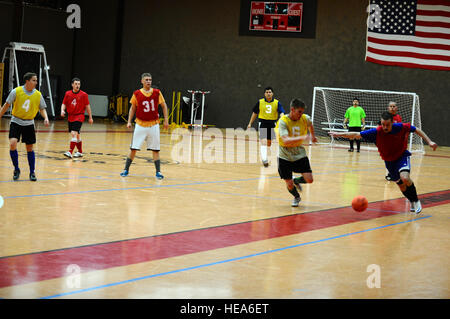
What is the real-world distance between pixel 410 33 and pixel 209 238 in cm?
2352

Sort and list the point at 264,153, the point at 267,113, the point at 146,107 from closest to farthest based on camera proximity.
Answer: the point at 146,107
the point at 264,153
the point at 267,113

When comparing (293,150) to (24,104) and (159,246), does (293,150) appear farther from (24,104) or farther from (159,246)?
(24,104)

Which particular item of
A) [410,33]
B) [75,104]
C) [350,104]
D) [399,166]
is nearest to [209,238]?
[399,166]

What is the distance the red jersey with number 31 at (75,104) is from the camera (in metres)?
16.0

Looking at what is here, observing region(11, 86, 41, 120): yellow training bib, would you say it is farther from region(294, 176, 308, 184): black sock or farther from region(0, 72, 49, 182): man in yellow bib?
region(294, 176, 308, 184): black sock

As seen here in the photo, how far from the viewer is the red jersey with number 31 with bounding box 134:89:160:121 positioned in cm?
1266

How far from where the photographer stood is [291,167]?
409 inches

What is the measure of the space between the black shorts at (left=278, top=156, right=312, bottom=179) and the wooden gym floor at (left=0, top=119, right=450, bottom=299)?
52 cm

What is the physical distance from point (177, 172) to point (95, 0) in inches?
981

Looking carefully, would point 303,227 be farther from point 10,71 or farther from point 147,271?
point 10,71

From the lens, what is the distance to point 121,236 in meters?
Answer: 7.32

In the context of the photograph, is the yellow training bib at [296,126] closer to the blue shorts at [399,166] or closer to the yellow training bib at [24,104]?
the blue shorts at [399,166]

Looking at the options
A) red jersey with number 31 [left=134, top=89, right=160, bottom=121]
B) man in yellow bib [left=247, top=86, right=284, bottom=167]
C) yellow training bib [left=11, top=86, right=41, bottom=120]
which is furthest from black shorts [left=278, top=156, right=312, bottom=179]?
man in yellow bib [left=247, top=86, right=284, bottom=167]

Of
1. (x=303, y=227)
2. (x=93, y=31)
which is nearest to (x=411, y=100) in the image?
(x=93, y=31)
